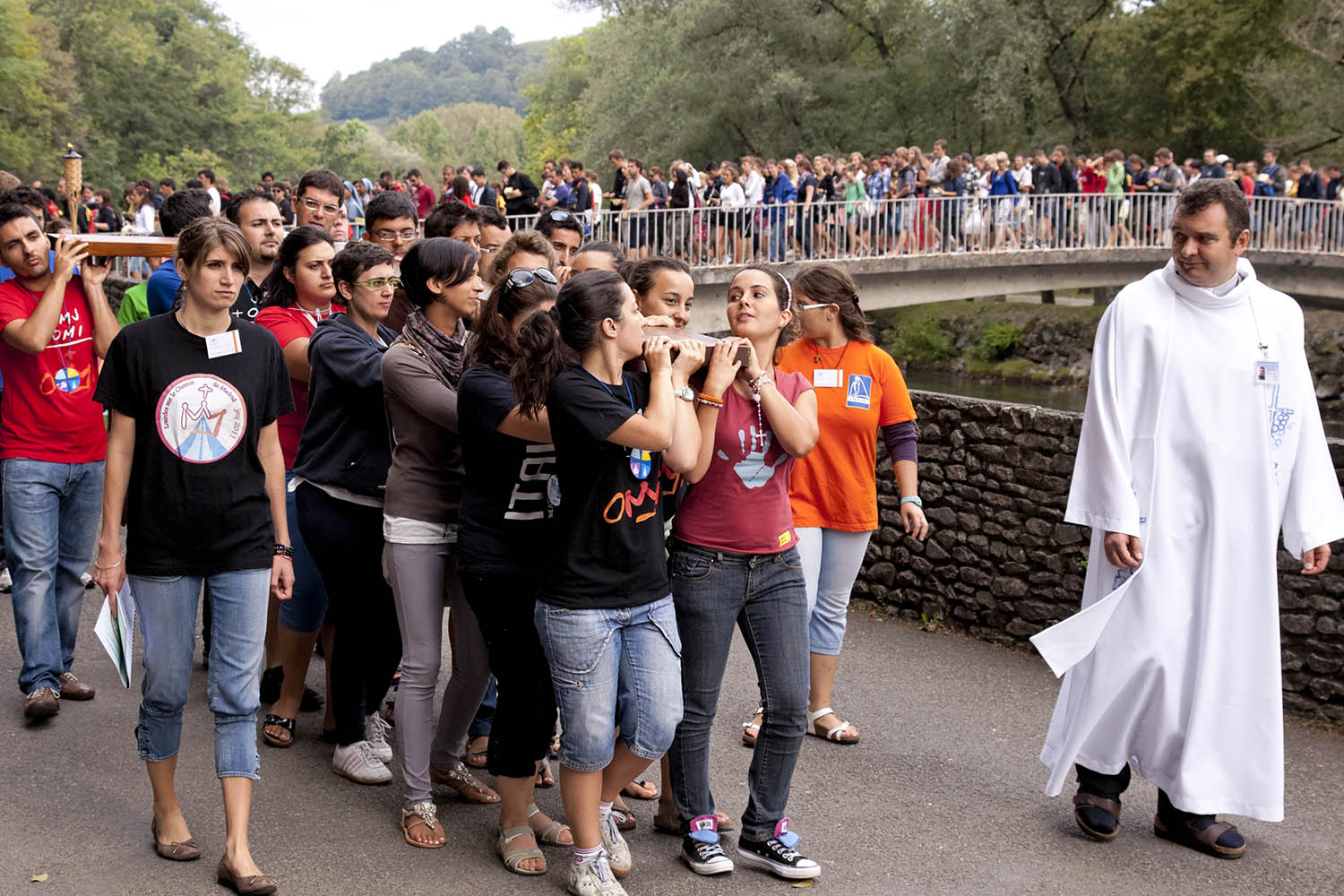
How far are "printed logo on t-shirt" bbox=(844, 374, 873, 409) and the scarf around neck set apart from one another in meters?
1.85

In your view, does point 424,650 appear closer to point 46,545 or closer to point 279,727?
point 279,727

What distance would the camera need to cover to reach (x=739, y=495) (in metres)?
4.59

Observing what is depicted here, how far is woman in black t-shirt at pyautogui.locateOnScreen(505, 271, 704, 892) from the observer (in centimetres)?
409

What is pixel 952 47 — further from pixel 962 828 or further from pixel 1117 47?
pixel 962 828

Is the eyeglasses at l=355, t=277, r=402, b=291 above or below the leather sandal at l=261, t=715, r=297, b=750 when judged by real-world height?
above

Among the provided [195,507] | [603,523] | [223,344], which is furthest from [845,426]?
[195,507]

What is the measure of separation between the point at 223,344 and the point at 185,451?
1.15 feet

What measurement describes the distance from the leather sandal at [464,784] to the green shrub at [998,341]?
34.0m

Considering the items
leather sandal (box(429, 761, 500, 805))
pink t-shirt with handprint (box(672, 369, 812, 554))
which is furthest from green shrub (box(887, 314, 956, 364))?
pink t-shirt with handprint (box(672, 369, 812, 554))

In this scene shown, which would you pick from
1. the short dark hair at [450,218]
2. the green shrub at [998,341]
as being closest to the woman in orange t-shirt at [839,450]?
the short dark hair at [450,218]

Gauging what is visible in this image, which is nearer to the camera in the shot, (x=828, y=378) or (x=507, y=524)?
(x=507, y=524)

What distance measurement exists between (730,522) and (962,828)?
5.04 ft

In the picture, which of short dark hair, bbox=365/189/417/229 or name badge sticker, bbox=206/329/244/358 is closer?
name badge sticker, bbox=206/329/244/358

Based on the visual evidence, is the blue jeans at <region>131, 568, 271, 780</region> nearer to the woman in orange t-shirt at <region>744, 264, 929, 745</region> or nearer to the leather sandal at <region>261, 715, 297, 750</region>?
the leather sandal at <region>261, 715, 297, 750</region>
